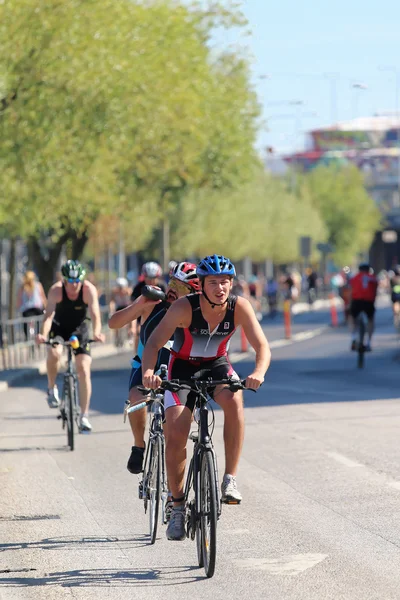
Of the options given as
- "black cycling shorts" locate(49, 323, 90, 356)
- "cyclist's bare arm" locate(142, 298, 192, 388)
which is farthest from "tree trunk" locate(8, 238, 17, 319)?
"cyclist's bare arm" locate(142, 298, 192, 388)

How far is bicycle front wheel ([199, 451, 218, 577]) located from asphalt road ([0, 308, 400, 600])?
0.42 ft

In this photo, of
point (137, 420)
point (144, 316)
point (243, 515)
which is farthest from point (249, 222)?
point (243, 515)

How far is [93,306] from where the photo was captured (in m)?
14.0

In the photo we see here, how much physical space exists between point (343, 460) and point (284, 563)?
4883 millimetres

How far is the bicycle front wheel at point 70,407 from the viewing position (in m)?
14.0

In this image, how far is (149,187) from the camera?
42344 millimetres

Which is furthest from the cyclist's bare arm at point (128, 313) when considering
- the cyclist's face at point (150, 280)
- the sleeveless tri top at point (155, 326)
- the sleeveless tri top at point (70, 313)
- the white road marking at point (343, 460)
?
the sleeveless tri top at point (70, 313)

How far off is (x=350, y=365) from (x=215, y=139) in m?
16.6

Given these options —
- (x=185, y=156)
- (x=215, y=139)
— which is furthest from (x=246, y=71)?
(x=185, y=156)

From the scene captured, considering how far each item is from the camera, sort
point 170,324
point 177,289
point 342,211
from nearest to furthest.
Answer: point 170,324 → point 177,289 → point 342,211

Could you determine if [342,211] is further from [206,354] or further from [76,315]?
[206,354]

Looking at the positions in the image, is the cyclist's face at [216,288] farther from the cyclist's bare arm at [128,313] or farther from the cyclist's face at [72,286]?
the cyclist's face at [72,286]

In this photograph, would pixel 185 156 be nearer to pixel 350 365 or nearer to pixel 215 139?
pixel 215 139

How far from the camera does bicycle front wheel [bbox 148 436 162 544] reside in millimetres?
8773
